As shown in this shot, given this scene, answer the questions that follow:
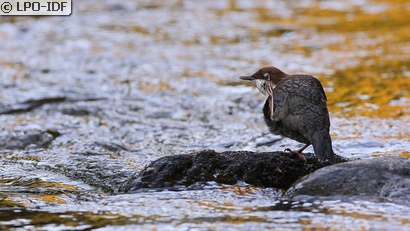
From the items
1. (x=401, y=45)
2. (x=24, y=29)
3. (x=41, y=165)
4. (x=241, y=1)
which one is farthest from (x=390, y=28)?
(x=41, y=165)

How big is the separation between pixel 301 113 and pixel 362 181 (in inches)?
31.4

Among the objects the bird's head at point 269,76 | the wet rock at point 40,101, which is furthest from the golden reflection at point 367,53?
the wet rock at point 40,101

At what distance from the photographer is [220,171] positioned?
217 inches

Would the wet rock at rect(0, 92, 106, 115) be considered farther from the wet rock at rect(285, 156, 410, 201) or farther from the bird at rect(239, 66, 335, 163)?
the wet rock at rect(285, 156, 410, 201)

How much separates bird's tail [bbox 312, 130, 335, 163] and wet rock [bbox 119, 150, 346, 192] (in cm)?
26

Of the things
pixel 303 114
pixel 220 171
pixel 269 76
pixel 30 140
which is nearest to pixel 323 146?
pixel 303 114

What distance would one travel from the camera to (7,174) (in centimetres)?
625

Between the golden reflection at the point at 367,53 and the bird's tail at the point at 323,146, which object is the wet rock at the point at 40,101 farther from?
the bird's tail at the point at 323,146

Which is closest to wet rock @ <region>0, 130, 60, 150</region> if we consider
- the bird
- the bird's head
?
the bird's head

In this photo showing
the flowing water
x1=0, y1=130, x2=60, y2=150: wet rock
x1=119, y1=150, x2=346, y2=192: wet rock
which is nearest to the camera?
the flowing water

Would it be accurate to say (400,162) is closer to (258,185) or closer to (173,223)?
(258,185)

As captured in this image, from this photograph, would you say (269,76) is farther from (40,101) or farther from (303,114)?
(40,101)

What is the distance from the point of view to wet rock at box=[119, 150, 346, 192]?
215 inches

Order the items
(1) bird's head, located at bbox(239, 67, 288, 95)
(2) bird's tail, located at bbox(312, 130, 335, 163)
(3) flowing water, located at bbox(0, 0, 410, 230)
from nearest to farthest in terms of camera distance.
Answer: (3) flowing water, located at bbox(0, 0, 410, 230)
(2) bird's tail, located at bbox(312, 130, 335, 163)
(1) bird's head, located at bbox(239, 67, 288, 95)
